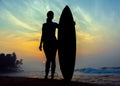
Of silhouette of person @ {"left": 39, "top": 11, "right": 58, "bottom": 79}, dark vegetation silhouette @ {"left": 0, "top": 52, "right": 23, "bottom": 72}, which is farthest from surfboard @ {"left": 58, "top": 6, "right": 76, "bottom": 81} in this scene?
dark vegetation silhouette @ {"left": 0, "top": 52, "right": 23, "bottom": 72}

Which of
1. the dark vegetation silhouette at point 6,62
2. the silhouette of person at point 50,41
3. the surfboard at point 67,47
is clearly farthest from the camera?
the dark vegetation silhouette at point 6,62

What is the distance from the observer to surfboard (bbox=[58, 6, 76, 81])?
10.1 m

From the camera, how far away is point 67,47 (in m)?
10.2

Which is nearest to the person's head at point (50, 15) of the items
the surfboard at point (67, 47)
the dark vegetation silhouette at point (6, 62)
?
the surfboard at point (67, 47)

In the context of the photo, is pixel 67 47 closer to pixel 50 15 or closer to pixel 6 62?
pixel 50 15

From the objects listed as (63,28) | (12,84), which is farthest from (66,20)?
(12,84)

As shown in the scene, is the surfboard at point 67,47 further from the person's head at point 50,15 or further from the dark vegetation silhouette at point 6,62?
the dark vegetation silhouette at point 6,62

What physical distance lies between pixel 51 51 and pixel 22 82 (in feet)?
5.45

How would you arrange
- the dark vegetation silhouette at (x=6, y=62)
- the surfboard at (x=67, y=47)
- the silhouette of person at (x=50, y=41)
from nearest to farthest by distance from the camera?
the silhouette of person at (x=50, y=41) → the surfboard at (x=67, y=47) → the dark vegetation silhouette at (x=6, y=62)

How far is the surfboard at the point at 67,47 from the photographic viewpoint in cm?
1014

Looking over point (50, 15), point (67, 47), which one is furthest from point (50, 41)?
point (50, 15)

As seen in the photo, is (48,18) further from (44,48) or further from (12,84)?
(12,84)

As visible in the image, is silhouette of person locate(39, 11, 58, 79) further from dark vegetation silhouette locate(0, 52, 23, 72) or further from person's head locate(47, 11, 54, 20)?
dark vegetation silhouette locate(0, 52, 23, 72)

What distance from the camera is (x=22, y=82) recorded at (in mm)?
9734
